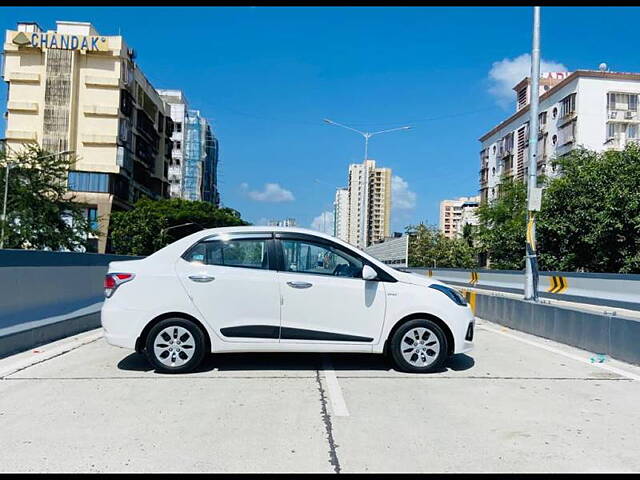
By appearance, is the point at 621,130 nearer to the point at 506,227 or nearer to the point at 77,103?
the point at 506,227

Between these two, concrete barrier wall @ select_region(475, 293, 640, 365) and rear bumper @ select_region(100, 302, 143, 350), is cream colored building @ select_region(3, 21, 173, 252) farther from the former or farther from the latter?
rear bumper @ select_region(100, 302, 143, 350)

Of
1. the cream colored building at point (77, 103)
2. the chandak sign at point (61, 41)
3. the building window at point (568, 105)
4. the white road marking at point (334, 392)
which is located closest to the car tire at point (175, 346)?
the white road marking at point (334, 392)

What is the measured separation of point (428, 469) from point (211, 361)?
4194 mm

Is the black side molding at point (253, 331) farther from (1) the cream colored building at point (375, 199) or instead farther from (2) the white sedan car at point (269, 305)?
(1) the cream colored building at point (375, 199)

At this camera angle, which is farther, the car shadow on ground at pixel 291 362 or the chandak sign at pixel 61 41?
the chandak sign at pixel 61 41

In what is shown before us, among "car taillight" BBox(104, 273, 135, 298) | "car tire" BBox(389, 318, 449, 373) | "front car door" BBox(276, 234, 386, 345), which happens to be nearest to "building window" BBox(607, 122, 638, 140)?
"car tire" BBox(389, 318, 449, 373)

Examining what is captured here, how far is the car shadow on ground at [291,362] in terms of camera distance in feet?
23.4

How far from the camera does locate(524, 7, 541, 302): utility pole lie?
11805mm

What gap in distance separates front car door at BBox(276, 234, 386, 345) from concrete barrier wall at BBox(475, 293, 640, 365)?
368 centimetres

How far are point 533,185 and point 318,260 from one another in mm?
7067

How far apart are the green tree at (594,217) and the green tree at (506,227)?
25.4 ft

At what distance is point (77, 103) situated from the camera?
201ft

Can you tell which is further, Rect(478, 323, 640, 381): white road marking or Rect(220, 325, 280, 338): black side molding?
Rect(478, 323, 640, 381): white road marking

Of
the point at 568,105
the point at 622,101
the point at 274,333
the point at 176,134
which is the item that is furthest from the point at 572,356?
the point at 176,134
